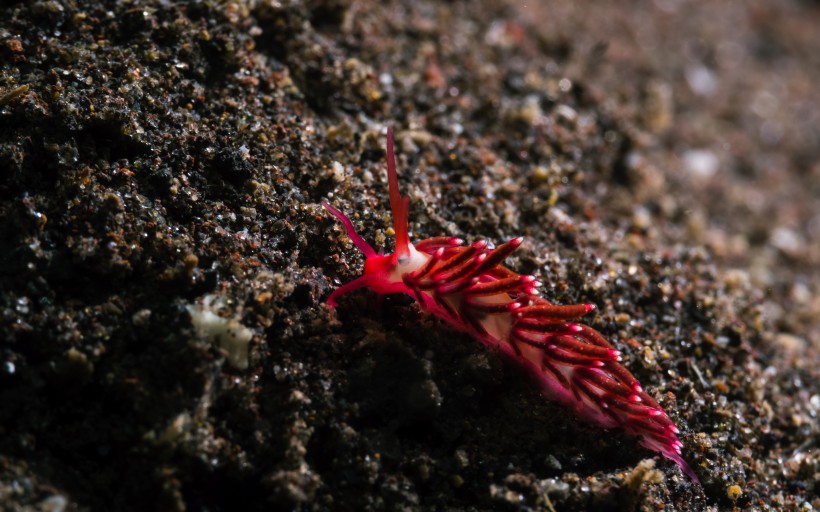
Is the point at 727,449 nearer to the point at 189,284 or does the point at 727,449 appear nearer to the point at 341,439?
the point at 341,439

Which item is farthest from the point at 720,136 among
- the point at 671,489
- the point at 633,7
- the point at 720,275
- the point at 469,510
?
the point at 469,510

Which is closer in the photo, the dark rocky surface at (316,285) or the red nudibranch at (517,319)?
the dark rocky surface at (316,285)

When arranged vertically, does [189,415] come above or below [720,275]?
below

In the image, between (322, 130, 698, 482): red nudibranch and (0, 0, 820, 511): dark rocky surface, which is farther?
(322, 130, 698, 482): red nudibranch
